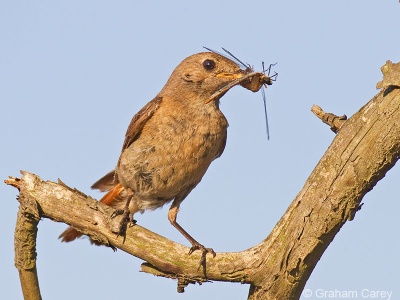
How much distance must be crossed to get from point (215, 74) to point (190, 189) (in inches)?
45.7

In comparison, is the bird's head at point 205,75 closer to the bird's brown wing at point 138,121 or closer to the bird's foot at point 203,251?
the bird's brown wing at point 138,121

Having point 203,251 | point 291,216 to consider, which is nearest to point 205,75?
point 203,251

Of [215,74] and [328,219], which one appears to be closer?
[328,219]

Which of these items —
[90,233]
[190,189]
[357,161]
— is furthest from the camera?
[190,189]

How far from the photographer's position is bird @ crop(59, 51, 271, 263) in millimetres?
6461

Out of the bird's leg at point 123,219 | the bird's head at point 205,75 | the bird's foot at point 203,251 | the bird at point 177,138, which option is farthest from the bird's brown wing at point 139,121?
the bird's foot at point 203,251

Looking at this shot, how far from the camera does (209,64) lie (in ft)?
22.3

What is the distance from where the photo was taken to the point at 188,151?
6.44m

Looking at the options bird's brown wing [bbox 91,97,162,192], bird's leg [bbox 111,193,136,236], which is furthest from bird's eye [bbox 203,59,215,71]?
bird's leg [bbox 111,193,136,236]

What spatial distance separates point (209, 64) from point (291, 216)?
256cm

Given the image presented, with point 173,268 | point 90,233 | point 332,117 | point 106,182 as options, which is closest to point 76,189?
point 90,233

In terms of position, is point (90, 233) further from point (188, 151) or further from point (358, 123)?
point (358, 123)

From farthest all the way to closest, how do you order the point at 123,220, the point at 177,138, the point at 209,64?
the point at 209,64 < the point at 177,138 < the point at 123,220

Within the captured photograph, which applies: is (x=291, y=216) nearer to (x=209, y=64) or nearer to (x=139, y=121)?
(x=139, y=121)
